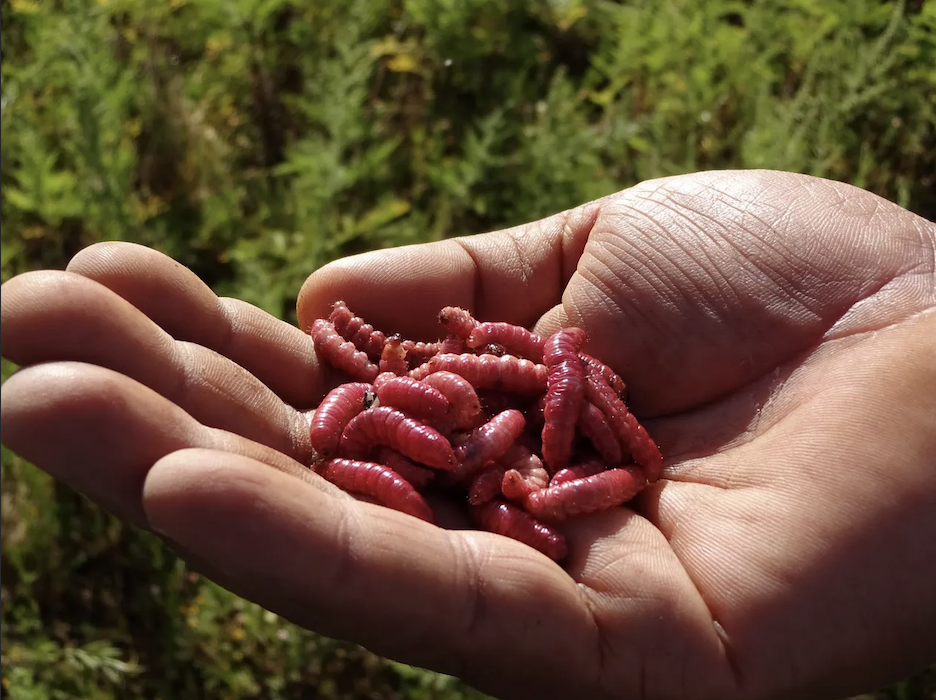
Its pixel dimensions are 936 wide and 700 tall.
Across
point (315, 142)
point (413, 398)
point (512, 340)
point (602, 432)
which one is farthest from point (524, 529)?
point (315, 142)

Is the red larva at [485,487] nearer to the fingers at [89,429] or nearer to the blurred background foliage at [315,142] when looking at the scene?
the fingers at [89,429]

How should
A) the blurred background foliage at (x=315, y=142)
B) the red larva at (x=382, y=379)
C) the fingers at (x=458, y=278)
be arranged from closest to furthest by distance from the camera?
the red larva at (x=382, y=379), the fingers at (x=458, y=278), the blurred background foliage at (x=315, y=142)

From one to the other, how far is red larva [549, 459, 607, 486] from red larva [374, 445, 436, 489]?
0.65 meters

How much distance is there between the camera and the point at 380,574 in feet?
10.2

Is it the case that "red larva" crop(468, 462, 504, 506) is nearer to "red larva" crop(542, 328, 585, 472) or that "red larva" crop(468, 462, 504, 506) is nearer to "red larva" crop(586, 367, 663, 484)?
"red larva" crop(542, 328, 585, 472)

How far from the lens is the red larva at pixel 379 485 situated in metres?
3.90

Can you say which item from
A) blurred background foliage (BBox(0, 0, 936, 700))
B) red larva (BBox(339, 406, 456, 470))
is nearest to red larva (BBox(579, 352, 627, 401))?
red larva (BBox(339, 406, 456, 470))

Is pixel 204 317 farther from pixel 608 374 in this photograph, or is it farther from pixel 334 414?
pixel 608 374

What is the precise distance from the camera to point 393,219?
320 inches

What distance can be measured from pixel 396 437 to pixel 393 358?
71cm

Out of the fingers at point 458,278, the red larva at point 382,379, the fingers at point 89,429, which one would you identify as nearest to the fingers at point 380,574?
the fingers at point 89,429

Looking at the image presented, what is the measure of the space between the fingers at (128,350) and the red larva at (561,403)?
1.35 m

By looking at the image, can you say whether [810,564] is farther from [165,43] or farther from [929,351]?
[165,43]

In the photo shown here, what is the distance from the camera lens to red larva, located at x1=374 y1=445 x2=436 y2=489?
4.24 meters
